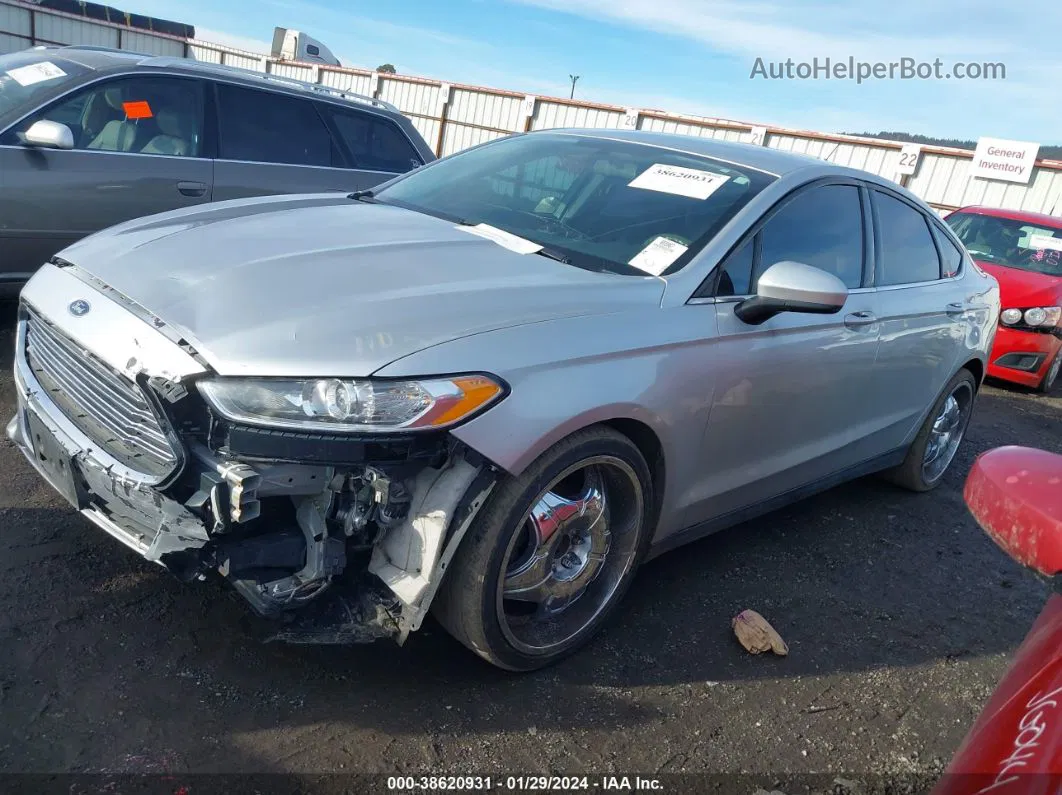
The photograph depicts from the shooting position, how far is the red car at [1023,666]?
126 centimetres

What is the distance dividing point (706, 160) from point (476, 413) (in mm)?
1830

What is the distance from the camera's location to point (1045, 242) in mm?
8719

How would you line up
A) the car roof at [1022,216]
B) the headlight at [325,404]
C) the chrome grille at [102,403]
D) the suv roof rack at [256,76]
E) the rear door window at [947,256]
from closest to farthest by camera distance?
the headlight at [325,404]
the chrome grille at [102,403]
the rear door window at [947,256]
the suv roof rack at [256,76]
the car roof at [1022,216]

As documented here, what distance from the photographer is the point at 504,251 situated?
2.89m

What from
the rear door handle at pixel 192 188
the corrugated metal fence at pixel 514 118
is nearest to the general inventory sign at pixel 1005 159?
the corrugated metal fence at pixel 514 118

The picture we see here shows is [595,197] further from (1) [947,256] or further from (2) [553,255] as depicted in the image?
(1) [947,256]

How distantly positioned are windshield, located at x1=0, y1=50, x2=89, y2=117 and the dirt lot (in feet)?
7.49

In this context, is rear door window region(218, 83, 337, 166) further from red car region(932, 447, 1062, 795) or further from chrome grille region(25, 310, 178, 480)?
red car region(932, 447, 1062, 795)

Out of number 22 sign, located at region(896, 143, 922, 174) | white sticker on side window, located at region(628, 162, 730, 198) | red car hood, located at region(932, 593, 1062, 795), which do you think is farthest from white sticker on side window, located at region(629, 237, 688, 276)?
number 22 sign, located at region(896, 143, 922, 174)

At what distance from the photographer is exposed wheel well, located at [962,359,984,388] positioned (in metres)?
4.87

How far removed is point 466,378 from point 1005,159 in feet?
53.4

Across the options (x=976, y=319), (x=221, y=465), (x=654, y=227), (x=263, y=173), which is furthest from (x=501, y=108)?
(x=221, y=465)

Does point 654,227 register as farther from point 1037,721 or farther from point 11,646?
point 11,646

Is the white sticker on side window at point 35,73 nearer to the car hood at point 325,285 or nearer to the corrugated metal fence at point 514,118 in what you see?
the car hood at point 325,285
